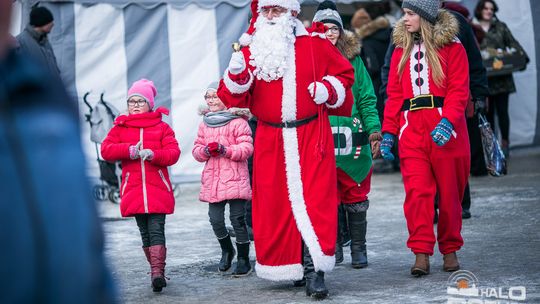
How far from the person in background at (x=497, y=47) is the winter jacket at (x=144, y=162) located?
7527 millimetres

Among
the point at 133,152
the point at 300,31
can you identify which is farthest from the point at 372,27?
the point at 133,152

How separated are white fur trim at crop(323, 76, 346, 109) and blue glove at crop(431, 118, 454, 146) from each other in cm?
69

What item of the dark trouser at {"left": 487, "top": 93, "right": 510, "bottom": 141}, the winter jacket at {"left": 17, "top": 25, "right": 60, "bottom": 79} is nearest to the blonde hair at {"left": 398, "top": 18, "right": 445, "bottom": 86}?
the winter jacket at {"left": 17, "top": 25, "right": 60, "bottom": 79}

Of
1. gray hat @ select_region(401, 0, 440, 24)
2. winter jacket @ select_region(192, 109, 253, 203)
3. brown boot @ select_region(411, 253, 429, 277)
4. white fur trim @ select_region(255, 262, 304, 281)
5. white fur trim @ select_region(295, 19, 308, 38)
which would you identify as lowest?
brown boot @ select_region(411, 253, 429, 277)

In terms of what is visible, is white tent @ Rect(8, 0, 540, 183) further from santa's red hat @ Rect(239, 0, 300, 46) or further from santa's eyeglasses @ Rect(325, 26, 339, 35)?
santa's red hat @ Rect(239, 0, 300, 46)

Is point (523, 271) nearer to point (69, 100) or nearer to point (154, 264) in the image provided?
point (154, 264)

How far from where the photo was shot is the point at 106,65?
42.0 ft

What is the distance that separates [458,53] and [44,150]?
570 centimetres

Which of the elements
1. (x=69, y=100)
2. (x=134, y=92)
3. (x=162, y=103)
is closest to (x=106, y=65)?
(x=162, y=103)

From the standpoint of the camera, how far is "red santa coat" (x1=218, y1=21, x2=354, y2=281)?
6230 millimetres

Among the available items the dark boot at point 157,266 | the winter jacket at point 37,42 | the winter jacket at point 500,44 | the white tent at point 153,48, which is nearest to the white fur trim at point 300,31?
the dark boot at point 157,266

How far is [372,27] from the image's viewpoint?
503 inches

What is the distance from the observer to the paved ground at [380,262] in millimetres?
6324

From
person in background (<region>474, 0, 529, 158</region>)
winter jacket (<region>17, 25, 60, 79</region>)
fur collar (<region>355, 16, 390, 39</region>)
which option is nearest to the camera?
winter jacket (<region>17, 25, 60, 79</region>)
